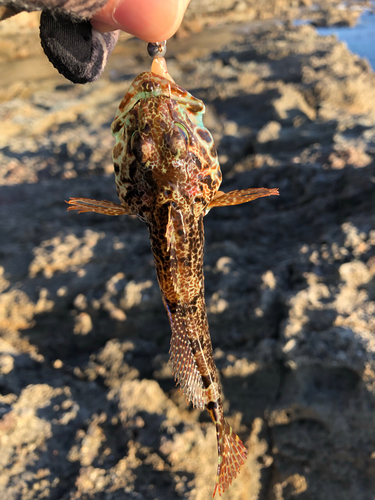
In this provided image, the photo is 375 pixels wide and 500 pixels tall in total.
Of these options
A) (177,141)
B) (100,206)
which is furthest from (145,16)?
(100,206)

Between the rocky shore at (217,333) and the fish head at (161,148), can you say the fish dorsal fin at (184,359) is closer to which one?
the fish head at (161,148)

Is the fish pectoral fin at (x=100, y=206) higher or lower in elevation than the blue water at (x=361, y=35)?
higher

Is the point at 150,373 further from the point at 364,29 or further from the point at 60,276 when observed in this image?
the point at 364,29

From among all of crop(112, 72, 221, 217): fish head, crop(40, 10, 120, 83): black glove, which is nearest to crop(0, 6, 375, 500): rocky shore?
crop(112, 72, 221, 217): fish head

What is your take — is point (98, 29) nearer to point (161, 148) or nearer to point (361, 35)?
point (161, 148)

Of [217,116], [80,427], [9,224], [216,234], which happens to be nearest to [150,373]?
[80,427]

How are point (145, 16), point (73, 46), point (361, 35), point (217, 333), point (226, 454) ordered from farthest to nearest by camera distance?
point (361, 35) → point (217, 333) → point (226, 454) → point (73, 46) → point (145, 16)

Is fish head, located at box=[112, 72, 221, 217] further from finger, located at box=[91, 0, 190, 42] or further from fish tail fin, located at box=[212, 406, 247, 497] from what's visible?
fish tail fin, located at box=[212, 406, 247, 497]

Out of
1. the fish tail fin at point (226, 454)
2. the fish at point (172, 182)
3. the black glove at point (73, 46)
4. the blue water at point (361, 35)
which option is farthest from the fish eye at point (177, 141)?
the blue water at point (361, 35)
